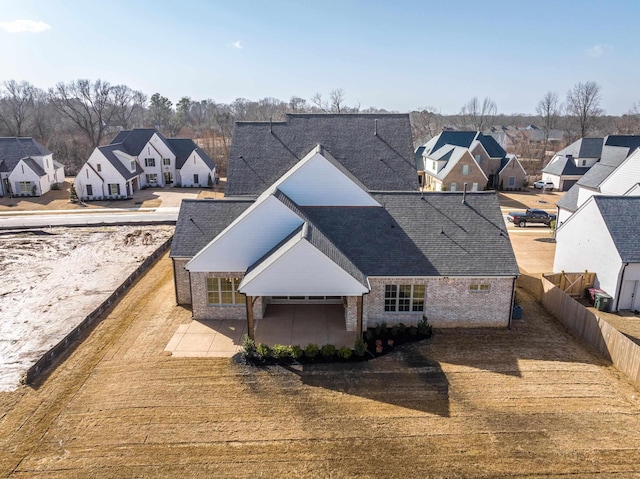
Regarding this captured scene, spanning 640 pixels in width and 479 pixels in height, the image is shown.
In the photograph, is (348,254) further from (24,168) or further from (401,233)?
(24,168)

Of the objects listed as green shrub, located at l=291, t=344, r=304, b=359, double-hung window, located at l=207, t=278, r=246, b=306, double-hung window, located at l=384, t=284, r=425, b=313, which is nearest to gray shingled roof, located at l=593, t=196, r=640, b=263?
double-hung window, located at l=384, t=284, r=425, b=313

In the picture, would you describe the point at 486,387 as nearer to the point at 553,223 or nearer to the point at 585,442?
the point at 585,442

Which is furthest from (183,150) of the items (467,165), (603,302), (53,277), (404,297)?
(603,302)

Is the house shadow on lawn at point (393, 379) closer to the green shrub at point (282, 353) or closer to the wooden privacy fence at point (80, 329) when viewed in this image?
the green shrub at point (282, 353)

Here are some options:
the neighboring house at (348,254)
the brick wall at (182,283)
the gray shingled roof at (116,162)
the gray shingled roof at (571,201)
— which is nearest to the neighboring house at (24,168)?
the gray shingled roof at (116,162)

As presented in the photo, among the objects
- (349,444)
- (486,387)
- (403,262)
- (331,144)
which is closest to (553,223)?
(331,144)

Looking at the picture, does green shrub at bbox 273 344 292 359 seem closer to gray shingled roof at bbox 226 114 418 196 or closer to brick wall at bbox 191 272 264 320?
brick wall at bbox 191 272 264 320
